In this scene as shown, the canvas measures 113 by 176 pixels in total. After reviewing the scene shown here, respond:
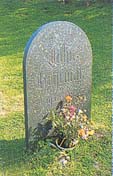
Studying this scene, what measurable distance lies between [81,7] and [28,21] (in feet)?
6.73

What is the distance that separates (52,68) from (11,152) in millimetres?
1007

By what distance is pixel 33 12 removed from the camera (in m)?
11.0

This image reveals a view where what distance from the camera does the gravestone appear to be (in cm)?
382

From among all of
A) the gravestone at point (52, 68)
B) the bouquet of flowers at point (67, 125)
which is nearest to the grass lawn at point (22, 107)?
the bouquet of flowers at point (67, 125)

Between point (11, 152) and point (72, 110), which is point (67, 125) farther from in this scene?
point (11, 152)

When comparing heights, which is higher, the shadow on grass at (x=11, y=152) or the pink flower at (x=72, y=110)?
the pink flower at (x=72, y=110)

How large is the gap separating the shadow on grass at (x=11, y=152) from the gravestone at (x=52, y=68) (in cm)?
21

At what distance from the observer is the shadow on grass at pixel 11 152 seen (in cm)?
403

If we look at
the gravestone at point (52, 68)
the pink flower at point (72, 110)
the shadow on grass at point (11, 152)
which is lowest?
the shadow on grass at point (11, 152)

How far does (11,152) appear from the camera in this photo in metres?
4.19

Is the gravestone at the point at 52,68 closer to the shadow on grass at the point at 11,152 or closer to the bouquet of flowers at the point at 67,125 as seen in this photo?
the bouquet of flowers at the point at 67,125

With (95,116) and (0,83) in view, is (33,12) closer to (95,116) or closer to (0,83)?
(0,83)

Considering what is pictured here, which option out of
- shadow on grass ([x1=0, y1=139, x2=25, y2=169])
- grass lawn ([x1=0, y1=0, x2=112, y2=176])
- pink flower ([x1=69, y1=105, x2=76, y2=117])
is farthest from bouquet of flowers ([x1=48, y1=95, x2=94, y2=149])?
shadow on grass ([x1=0, y1=139, x2=25, y2=169])

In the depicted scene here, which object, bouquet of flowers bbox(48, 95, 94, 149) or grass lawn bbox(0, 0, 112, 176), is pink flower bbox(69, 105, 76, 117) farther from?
grass lawn bbox(0, 0, 112, 176)
